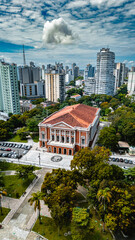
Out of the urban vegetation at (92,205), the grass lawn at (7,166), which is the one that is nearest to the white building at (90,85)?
the grass lawn at (7,166)

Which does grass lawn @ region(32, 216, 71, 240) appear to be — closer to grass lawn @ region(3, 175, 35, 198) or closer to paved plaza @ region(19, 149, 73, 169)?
grass lawn @ region(3, 175, 35, 198)

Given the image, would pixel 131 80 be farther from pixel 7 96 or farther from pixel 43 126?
pixel 43 126

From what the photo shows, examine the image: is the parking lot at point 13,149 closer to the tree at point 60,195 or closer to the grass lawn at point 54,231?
the tree at point 60,195

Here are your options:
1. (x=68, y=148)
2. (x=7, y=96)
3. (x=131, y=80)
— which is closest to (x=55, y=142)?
(x=68, y=148)

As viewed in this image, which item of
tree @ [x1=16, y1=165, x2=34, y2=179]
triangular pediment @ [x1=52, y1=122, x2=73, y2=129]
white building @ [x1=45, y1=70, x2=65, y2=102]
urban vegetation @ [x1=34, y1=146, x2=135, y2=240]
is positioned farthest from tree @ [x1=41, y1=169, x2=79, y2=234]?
white building @ [x1=45, y1=70, x2=65, y2=102]

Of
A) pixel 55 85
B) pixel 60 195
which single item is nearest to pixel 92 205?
pixel 60 195

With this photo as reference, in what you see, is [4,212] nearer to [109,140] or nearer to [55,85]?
[109,140]

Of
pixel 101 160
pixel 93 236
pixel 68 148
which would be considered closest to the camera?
pixel 93 236
